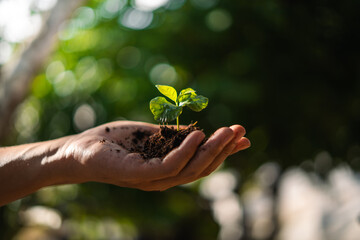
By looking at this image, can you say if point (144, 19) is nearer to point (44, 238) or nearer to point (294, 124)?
point (294, 124)

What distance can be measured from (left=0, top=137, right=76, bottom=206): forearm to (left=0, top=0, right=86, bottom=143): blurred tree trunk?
262 centimetres

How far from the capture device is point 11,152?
1883 millimetres

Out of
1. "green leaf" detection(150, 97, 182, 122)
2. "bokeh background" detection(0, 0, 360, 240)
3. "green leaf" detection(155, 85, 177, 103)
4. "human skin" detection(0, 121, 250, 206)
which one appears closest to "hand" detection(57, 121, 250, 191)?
"human skin" detection(0, 121, 250, 206)

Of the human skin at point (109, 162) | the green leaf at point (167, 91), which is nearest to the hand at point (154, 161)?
the human skin at point (109, 162)

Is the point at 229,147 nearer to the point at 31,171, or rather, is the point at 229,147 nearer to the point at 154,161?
the point at 154,161

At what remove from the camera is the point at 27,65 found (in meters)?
4.28

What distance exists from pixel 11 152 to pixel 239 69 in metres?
3.25

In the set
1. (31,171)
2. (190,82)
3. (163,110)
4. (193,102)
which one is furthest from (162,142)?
(190,82)

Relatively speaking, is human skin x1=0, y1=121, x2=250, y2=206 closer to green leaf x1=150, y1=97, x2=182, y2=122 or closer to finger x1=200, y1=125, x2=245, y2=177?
finger x1=200, y1=125, x2=245, y2=177

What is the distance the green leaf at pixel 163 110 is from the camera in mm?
1676

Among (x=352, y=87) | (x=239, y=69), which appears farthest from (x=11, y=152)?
(x=352, y=87)

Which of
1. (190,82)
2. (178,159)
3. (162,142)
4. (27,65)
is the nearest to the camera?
(178,159)

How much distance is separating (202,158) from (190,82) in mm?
3483

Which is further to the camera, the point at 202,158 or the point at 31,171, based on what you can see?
the point at 31,171
